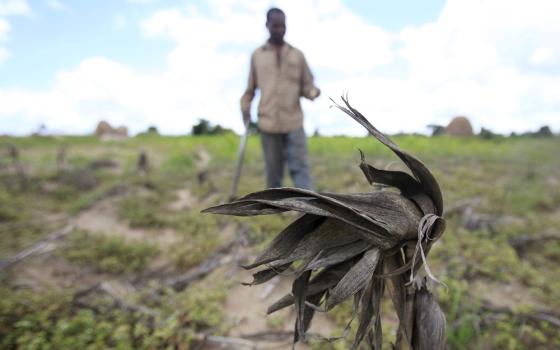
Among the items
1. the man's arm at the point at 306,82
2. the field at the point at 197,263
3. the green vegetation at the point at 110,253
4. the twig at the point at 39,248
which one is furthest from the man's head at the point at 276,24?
the twig at the point at 39,248

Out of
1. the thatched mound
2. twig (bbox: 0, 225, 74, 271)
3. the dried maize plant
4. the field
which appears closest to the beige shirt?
the field

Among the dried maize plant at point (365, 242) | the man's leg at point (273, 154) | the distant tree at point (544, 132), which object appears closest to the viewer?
the dried maize plant at point (365, 242)

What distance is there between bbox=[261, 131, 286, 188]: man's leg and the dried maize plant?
294cm

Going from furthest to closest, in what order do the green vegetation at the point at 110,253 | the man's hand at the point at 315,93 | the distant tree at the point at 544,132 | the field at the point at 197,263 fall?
the distant tree at the point at 544,132
the man's hand at the point at 315,93
the green vegetation at the point at 110,253
the field at the point at 197,263

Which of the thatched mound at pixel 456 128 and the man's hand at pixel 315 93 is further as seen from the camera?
the man's hand at pixel 315 93

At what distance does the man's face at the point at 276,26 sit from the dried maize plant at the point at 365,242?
113 inches

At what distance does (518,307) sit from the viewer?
7.51ft

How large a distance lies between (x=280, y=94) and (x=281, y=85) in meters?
0.09

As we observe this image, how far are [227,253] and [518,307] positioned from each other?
2266 mm

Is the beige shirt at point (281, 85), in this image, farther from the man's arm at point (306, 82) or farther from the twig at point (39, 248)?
the twig at point (39, 248)

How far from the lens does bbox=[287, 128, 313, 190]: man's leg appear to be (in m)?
3.65

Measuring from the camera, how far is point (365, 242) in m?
0.75

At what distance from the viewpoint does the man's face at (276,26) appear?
3268 millimetres

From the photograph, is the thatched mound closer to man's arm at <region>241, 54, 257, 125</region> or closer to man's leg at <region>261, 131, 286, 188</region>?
man's leg at <region>261, 131, 286, 188</region>
